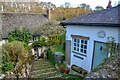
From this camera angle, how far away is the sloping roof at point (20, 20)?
32.7 meters

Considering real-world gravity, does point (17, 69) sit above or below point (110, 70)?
below

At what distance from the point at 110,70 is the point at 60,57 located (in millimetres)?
14691

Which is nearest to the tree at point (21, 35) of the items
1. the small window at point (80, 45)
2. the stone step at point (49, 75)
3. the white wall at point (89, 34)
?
the white wall at point (89, 34)

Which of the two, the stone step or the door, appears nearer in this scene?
the door

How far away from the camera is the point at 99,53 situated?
571 inches

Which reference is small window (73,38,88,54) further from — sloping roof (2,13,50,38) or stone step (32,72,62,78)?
sloping roof (2,13,50,38)

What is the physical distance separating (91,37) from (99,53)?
4.93ft

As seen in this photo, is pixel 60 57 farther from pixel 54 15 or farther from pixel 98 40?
pixel 54 15

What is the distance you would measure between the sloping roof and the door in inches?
764

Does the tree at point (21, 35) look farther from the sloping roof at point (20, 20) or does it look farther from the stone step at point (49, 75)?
the stone step at point (49, 75)

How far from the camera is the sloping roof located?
32.7m

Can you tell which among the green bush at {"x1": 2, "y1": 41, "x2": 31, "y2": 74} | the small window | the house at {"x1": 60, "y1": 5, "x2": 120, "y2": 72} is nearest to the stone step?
the green bush at {"x1": 2, "y1": 41, "x2": 31, "y2": 74}

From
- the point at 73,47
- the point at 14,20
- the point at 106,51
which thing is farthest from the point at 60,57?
the point at 14,20

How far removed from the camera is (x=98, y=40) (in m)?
14.3
